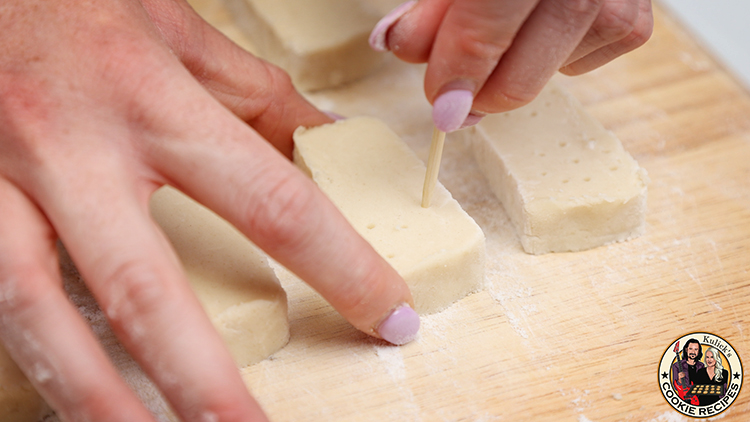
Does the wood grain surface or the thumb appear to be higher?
the thumb

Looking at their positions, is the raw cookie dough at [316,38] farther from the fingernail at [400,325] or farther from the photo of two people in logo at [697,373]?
the photo of two people in logo at [697,373]

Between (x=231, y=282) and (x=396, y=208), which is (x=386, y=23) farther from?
(x=231, y=282)

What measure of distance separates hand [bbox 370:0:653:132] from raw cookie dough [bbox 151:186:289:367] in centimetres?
36

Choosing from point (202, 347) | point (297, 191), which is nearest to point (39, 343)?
point (202, 347)

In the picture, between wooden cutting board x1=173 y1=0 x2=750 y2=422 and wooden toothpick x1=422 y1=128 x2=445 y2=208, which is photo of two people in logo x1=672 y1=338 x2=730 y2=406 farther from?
wooden toothpick x1=422 y1=128 x2=445 y2=208

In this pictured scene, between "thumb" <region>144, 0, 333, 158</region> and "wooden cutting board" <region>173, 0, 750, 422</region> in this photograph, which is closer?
"wooden cutting board" <region>173, 0, 750, 422</region>

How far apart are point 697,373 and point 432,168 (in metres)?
0.52

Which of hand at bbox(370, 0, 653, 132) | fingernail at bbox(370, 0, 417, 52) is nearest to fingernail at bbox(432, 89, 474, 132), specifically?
hand at bbox(370, 0, 653, 132)

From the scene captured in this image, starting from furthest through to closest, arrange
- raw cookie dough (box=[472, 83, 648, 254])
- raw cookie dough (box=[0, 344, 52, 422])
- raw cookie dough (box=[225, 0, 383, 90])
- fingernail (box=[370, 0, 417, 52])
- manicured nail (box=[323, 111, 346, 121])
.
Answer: raw cookie dough (box=[225, 0, 383, 90]) → manicured nail (box=[323, 111, 346, 121]) → raw cookie dough (box=[472, 83, 648, 254]) → fingernail (box=[370, 0, 417, 52]) → raw cookie dough (box=[0, 344, 52, 422])

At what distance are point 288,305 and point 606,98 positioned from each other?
913mm

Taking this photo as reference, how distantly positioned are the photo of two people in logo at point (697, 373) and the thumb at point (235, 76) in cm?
78

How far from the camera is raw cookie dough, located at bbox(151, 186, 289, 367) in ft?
3.17

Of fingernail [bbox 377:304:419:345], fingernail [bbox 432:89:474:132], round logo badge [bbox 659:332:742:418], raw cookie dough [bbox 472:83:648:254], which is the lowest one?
round logo badge [bbox 659:332:742:418]

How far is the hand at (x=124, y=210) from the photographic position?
0.80 metres
